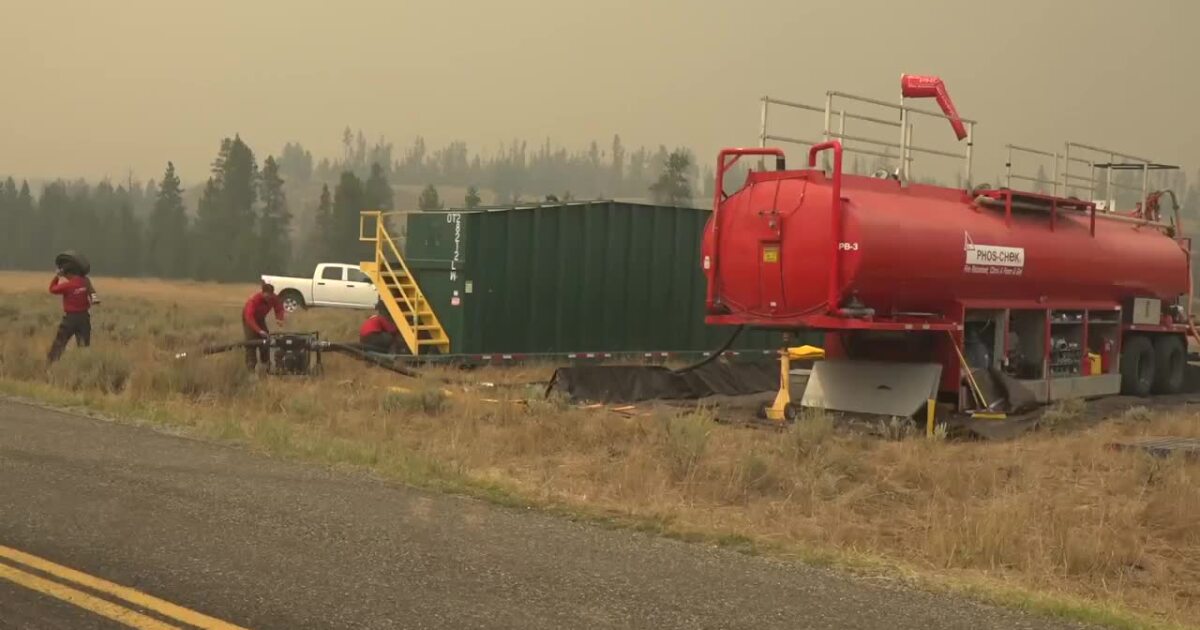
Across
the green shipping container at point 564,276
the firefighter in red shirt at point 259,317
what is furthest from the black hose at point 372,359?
the green shipping container at point 564,276

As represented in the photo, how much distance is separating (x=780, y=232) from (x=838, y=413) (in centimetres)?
252

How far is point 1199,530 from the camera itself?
827 centimetres

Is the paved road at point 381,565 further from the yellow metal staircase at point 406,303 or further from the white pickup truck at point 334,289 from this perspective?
the white pickup truck at point 334,289

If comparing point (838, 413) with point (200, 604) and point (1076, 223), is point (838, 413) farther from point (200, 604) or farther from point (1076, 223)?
point (200, 604)

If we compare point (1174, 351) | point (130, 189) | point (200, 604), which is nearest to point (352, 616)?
point (200, 604)

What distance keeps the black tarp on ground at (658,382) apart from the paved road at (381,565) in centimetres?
722

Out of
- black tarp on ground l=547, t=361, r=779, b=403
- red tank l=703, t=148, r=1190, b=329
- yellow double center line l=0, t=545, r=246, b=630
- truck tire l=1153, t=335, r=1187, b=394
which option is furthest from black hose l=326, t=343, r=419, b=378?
truck tire l=1153, t=335, r=1187, b=394

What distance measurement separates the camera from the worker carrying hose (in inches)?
793

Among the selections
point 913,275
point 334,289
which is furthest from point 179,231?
point 913,275

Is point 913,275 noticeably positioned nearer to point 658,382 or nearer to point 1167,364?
point 658,382

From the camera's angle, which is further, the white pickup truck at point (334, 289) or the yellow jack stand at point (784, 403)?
the white pickup truck at point (334, 289)

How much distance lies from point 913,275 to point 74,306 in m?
12.3

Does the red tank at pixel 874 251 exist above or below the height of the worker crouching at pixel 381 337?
above

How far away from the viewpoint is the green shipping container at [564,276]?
19844 mm
